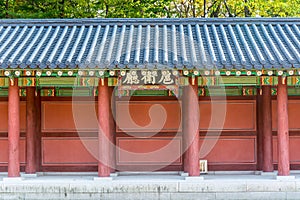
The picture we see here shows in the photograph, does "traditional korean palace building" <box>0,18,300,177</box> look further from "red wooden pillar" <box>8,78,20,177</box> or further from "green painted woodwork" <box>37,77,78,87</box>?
"red wooden pillar" <box>8,78,20,177</box>

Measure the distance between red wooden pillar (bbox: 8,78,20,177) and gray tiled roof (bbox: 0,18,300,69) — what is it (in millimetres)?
987

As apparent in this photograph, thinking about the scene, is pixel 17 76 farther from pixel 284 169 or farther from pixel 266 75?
pixel 284 169

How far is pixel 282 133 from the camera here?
11.4 metres

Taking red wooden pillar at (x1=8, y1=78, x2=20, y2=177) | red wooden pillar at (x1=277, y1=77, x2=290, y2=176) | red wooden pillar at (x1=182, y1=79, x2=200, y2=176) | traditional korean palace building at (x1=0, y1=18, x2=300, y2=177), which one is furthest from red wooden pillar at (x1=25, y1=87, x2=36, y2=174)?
red wooden pillar at (x1=277, y1=77, x2=290, y2=176)

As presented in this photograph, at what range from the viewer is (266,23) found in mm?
13250

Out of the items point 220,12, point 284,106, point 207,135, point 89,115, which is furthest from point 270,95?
point 220,12

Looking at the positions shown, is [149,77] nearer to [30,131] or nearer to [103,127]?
[103,127]

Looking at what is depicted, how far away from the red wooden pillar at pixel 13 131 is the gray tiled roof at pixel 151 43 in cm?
99

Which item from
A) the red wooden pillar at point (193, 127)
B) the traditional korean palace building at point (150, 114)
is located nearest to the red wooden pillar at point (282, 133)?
the traditional korean palace building at point (150, 114)

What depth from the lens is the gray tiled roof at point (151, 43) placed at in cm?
1042

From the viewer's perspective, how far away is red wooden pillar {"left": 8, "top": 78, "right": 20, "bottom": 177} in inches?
448

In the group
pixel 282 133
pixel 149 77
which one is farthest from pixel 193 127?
pixel 282 133

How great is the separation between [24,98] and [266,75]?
6.78m

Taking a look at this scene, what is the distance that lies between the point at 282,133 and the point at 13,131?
22.6 feet
